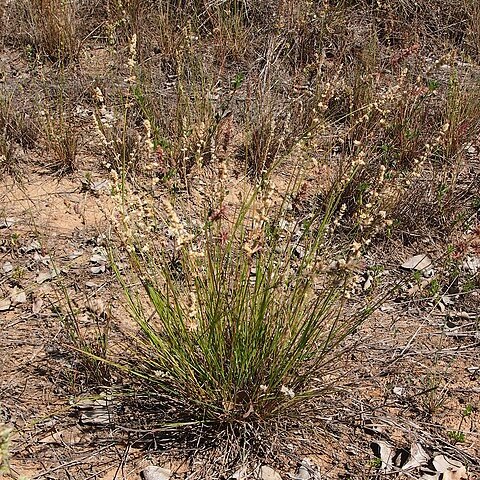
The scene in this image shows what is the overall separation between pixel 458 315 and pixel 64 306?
208cm

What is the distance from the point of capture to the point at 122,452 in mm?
2436

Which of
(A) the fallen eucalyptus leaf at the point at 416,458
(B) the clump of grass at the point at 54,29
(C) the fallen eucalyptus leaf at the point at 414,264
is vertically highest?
(B) the clump of grass at the point at 54,29

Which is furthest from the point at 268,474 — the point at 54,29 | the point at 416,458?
the point at 54,29

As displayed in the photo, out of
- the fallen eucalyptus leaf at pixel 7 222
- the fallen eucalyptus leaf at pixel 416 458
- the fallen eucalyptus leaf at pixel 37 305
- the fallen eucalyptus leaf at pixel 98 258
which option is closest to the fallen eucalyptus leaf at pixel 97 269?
the fallen eucalyptus leaf at pixel 98 258

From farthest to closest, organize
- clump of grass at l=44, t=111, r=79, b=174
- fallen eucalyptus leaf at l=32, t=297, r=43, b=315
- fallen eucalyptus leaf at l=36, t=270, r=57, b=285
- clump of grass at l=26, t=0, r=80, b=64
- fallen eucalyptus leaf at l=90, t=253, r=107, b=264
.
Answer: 1. clump of grass at l=26, t=0, r=80, b=64
2. clump of grass at l=44, t=111, r=79, b=174
3. fallen eucalyptus leaf at l=90, t=253, r=107, b=264
4. fallen eucalyptus leaf at l=36, t=270, r=57, b=285
5. fallen eucalyptus leaf at l=32, t=297, r=43, b=315

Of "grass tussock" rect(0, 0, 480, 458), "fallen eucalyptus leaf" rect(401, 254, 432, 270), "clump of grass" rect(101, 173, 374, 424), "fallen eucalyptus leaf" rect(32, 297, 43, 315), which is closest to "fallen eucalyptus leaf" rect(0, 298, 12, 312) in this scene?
"fallen eucalyptus leaf" rect(32, 297, 43, 315)

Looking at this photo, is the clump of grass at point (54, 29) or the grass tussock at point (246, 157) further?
the clump of grass at point (54, 29)

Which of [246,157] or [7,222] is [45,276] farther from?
[246,157]

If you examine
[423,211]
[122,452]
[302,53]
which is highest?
[302,53]

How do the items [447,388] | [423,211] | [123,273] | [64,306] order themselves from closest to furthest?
[447,388], [64,306], [123,273], [423,211]

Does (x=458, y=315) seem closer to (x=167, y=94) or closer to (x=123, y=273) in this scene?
(x=123, y=273)

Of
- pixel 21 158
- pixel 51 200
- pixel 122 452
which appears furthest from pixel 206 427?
pixel 21 158

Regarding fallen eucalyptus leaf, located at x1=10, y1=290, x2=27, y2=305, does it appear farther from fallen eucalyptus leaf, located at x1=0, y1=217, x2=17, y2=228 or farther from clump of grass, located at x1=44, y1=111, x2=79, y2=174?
clump of grass, located at x1=44, y1=111, x2=79, y2=174

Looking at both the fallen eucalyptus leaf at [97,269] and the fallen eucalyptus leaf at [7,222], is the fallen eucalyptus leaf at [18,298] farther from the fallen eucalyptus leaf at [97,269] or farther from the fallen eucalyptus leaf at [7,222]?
the fallen eucalyptus leaf at [7,222]
